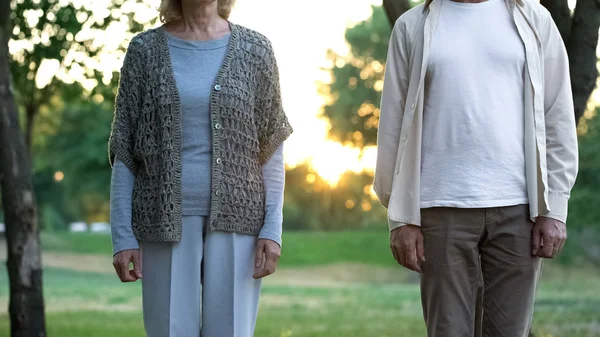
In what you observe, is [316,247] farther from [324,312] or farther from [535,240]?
[535,240]

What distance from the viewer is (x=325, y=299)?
69.4ft

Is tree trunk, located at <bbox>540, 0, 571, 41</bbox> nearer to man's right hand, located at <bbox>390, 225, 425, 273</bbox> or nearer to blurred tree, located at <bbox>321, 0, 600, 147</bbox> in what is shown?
man's right hand, located at <bbox>390, 225, 425, 273</bbox>

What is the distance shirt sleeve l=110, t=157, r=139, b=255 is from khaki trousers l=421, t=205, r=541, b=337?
1.11 metres

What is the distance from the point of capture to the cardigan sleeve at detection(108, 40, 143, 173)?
370 centimetres

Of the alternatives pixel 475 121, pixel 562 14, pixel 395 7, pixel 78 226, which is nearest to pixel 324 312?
pixel 562 14

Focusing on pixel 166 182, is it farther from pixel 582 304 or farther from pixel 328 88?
pixel 328 88

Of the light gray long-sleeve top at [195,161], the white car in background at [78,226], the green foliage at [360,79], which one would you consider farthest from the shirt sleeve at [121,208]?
the white car in background at [78,226]

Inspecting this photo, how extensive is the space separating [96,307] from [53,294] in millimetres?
4020

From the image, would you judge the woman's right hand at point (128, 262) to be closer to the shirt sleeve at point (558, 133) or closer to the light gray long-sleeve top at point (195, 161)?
the light gray long-sleeve top at point (195, 161)

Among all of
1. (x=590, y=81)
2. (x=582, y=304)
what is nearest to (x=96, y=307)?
(x=582, y=304)

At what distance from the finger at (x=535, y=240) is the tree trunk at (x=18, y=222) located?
6.38 metres

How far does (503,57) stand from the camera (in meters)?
3.68

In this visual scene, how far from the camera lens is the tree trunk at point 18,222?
9.02 meters

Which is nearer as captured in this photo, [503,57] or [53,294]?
[503,57]
